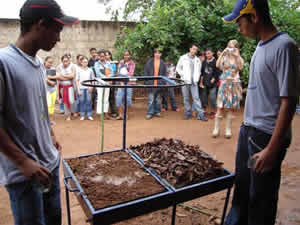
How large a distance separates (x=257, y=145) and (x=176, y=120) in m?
4.91

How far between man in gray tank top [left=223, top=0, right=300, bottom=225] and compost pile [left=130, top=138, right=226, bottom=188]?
350 millimetres

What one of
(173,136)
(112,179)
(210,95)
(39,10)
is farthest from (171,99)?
(39,10)

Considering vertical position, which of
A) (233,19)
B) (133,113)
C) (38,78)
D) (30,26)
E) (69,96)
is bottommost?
(133,113)

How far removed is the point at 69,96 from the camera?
642 centimetres

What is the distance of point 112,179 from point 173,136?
3.51m

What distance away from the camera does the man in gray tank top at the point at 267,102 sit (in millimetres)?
1521

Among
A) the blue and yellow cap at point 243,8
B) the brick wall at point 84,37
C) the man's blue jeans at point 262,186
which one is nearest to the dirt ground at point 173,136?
the man's blue jeans at point 262,186

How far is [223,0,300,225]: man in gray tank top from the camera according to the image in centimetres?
152

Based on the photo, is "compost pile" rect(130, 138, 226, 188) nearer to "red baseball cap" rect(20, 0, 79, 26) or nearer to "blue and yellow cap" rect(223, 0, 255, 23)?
"blue and yellow cap" rect(223, 0, 255, 23)

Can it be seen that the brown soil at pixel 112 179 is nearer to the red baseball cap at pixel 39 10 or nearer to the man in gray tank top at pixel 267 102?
the man in gray tank top at pixel 267 102

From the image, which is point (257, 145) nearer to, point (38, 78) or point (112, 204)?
point (112, 204)

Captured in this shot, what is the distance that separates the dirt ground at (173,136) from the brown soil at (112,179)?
2.46ft

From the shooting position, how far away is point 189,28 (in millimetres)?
7551

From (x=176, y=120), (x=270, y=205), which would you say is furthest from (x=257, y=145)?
(x=176, y=120)
